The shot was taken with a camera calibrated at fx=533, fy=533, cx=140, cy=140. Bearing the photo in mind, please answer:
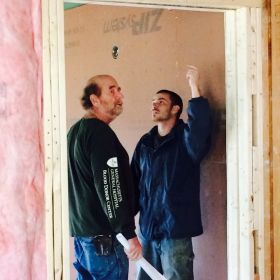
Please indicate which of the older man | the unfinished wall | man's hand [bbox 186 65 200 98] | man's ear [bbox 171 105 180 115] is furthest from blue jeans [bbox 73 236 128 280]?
man's hand [bbox 186 65 200 98]

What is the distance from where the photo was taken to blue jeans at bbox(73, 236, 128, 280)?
1.94m

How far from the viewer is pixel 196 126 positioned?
2.14m

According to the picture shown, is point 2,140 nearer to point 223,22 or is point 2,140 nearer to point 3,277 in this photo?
point 3,277

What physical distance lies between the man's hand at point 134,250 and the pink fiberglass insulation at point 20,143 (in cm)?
40

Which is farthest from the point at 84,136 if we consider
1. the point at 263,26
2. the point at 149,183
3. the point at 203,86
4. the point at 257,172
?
the point at 263,26

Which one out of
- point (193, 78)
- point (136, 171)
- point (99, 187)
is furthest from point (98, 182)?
point (193, 78)

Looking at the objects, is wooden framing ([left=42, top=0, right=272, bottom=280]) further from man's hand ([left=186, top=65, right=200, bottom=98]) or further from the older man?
the older man

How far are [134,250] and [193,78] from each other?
715 mm

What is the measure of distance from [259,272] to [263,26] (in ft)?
3.29

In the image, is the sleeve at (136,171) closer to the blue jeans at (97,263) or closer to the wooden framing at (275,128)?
the blue jeans at (97,263)

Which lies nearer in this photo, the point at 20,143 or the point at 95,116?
the point at 20,143

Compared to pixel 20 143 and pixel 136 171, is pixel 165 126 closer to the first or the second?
pixel 136 171

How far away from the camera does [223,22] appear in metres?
2.15

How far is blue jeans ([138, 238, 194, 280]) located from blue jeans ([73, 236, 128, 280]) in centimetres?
10
